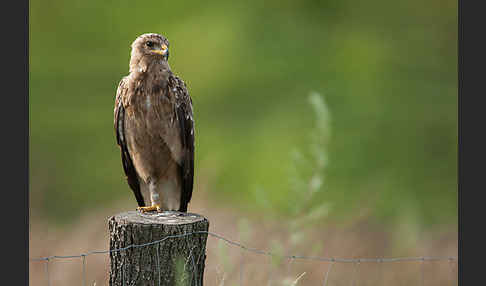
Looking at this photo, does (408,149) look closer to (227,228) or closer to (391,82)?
(391,82)

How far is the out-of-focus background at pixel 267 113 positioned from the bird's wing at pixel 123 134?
3.45 feet

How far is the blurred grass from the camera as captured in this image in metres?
7.36

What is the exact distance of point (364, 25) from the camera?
1045 centimetres

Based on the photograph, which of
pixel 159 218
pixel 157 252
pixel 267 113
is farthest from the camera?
pixel 267 113

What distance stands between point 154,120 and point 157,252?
1.16 m

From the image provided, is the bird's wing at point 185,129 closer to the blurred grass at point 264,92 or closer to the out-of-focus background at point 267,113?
the out-of-focus background at point 267,113

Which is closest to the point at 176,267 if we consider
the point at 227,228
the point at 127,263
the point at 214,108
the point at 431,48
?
the point at 127,263

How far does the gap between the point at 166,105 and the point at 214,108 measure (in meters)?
5.88

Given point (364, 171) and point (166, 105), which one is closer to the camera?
point (166, 105)

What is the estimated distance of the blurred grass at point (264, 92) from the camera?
290 inches

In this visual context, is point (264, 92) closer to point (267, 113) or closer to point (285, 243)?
point (267, 113)

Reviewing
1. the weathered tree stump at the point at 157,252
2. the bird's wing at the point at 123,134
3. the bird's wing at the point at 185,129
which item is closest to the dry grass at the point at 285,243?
the bird's wing at the point at 185,129

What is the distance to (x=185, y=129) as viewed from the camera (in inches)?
137

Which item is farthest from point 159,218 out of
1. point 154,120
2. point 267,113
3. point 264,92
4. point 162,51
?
Answer: point 264,92
